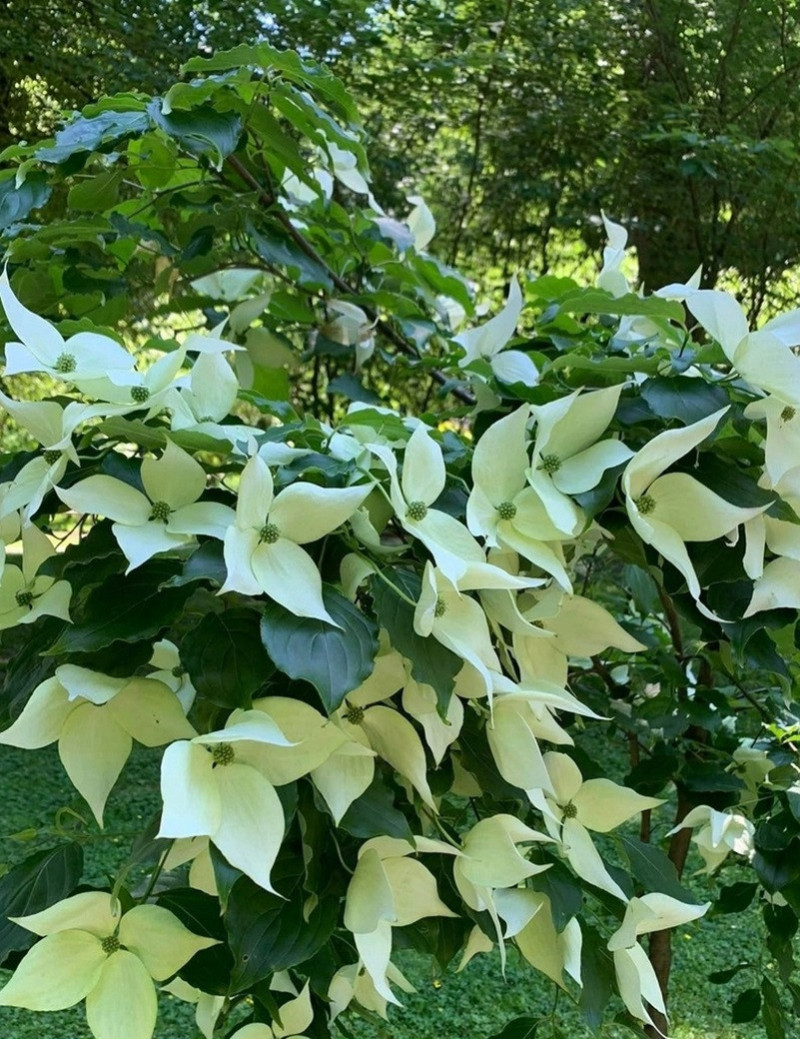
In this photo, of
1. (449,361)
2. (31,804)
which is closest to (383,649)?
Result: (449,361)

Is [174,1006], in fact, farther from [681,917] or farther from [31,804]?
[681,917]

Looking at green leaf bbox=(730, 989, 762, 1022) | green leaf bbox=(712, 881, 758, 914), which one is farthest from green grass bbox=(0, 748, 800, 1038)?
green leaf bbox=(712, 881, 758, 914)

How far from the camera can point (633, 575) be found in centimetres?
78

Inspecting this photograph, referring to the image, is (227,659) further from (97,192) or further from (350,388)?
(350,388)

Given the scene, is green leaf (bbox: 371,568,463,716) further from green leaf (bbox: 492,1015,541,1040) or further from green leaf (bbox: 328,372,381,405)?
green leaf (bbox: 328,372,381,405)

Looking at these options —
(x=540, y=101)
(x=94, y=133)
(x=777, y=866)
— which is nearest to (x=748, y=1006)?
(x=777, y=866)

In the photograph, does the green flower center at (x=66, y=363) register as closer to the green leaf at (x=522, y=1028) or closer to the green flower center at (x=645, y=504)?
the green flower center at (x=645, y=504)

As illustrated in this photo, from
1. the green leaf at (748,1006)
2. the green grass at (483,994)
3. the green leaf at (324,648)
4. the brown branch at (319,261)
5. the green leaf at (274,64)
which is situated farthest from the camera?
the green grass at (483,994)

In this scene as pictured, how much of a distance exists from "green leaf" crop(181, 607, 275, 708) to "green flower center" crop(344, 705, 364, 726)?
55mm

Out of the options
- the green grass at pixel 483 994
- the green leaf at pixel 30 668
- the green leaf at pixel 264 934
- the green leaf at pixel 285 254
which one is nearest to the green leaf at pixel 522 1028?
the green leaf at pixel 264 934

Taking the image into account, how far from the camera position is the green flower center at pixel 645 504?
0.44m

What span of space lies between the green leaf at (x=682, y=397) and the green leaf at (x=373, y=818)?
20 centimetres

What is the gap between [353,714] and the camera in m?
0.44

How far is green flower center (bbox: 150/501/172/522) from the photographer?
1.35 ft
